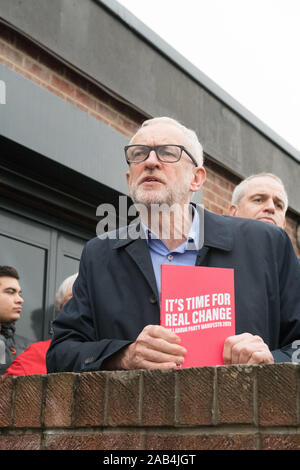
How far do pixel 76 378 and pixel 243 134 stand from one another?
6379mm

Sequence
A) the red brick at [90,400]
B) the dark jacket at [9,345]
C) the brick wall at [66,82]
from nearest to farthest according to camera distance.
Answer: the red brick at [90,400]
the dark jacket at [9,345]
the brick wall at [66,82]

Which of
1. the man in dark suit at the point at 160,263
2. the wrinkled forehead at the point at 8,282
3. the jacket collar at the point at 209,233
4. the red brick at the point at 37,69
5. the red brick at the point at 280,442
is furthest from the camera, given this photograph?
the red brick at the point at 37,69

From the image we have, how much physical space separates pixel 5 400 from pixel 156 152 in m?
1.35

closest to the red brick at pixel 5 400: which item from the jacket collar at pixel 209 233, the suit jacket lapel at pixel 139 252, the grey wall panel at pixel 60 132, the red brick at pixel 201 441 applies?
the red brick at pixel 201 441

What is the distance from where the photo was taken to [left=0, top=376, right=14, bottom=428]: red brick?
5.40ft

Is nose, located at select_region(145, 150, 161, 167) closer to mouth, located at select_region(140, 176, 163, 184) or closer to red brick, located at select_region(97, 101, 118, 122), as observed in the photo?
mouth, located at select_region(140, 176, 163, 184)

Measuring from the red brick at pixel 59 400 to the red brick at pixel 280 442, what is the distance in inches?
18.1

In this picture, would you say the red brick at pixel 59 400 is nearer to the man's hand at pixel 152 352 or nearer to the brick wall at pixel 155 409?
the brick wall at pixel 155 409

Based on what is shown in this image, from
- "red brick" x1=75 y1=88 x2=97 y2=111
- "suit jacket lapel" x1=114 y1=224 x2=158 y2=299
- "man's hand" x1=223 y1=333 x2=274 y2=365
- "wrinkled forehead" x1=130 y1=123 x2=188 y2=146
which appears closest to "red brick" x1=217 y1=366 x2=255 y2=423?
"man's hand" x1=223 y1=333 x2=274 y2=365

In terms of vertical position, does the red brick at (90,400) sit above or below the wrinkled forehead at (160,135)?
below

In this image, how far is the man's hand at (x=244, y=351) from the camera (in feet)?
5.94

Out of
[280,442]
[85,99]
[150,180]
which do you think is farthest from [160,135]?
[85,99]
